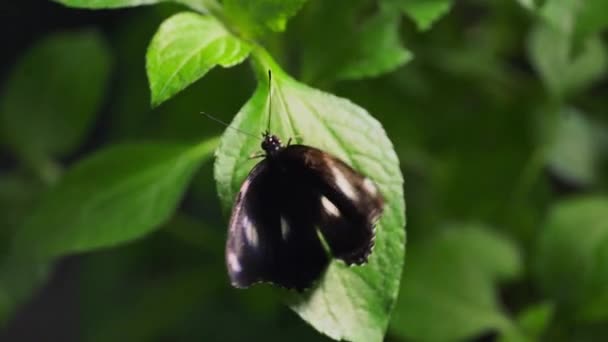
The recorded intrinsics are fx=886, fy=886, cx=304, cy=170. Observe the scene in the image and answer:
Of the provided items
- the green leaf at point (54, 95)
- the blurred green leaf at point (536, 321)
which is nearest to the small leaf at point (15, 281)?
the green leaf at point (54, 95)

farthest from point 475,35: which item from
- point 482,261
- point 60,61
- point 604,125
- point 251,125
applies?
point 251,125

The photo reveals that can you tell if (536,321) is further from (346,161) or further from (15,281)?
(15,281)

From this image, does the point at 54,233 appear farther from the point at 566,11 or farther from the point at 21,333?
the point at 21,333

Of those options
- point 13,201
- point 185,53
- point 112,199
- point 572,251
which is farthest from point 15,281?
point 572,251

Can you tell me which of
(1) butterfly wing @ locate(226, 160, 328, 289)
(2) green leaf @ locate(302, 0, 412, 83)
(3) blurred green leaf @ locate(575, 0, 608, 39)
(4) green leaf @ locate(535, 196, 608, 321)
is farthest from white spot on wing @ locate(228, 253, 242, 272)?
(4) green leaf @ locate(535, 196, 608, 321)

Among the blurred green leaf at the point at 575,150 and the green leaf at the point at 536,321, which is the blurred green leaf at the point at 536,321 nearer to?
the green leaf at the point at 536,321

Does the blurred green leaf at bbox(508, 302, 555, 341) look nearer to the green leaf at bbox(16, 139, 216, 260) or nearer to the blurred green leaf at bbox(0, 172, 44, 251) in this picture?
the green leaf at bbox(16, 139, 216, 260)
